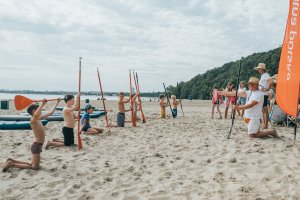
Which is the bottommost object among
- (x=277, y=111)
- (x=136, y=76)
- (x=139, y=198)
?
(x=139, y=198)

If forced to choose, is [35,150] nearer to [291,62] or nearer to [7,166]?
[7,166]

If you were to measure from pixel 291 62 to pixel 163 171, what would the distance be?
370 cm

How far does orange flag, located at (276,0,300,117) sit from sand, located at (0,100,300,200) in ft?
2.95

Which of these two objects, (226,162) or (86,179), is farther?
(226,162)

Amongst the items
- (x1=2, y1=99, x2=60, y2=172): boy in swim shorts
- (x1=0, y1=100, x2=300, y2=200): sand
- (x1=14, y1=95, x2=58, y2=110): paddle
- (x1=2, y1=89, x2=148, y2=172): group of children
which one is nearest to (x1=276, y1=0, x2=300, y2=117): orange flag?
(x1=0, y1=100, x2=300, y2=200): sand

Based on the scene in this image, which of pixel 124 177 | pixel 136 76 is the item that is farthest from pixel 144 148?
pixel 136 76

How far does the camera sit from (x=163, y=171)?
532 cm

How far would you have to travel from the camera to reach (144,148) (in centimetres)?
708

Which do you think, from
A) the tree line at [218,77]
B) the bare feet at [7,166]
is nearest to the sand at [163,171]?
the bare feet at [7,166]

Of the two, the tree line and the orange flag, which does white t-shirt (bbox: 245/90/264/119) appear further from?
the tree line

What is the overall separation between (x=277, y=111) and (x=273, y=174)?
5.39 m

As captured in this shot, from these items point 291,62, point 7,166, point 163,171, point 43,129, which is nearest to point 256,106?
point 291,62

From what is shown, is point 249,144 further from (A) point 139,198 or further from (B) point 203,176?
(A) point 139,198

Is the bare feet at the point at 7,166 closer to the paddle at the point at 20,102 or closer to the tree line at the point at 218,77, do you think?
the paddle at the point at 20,102
